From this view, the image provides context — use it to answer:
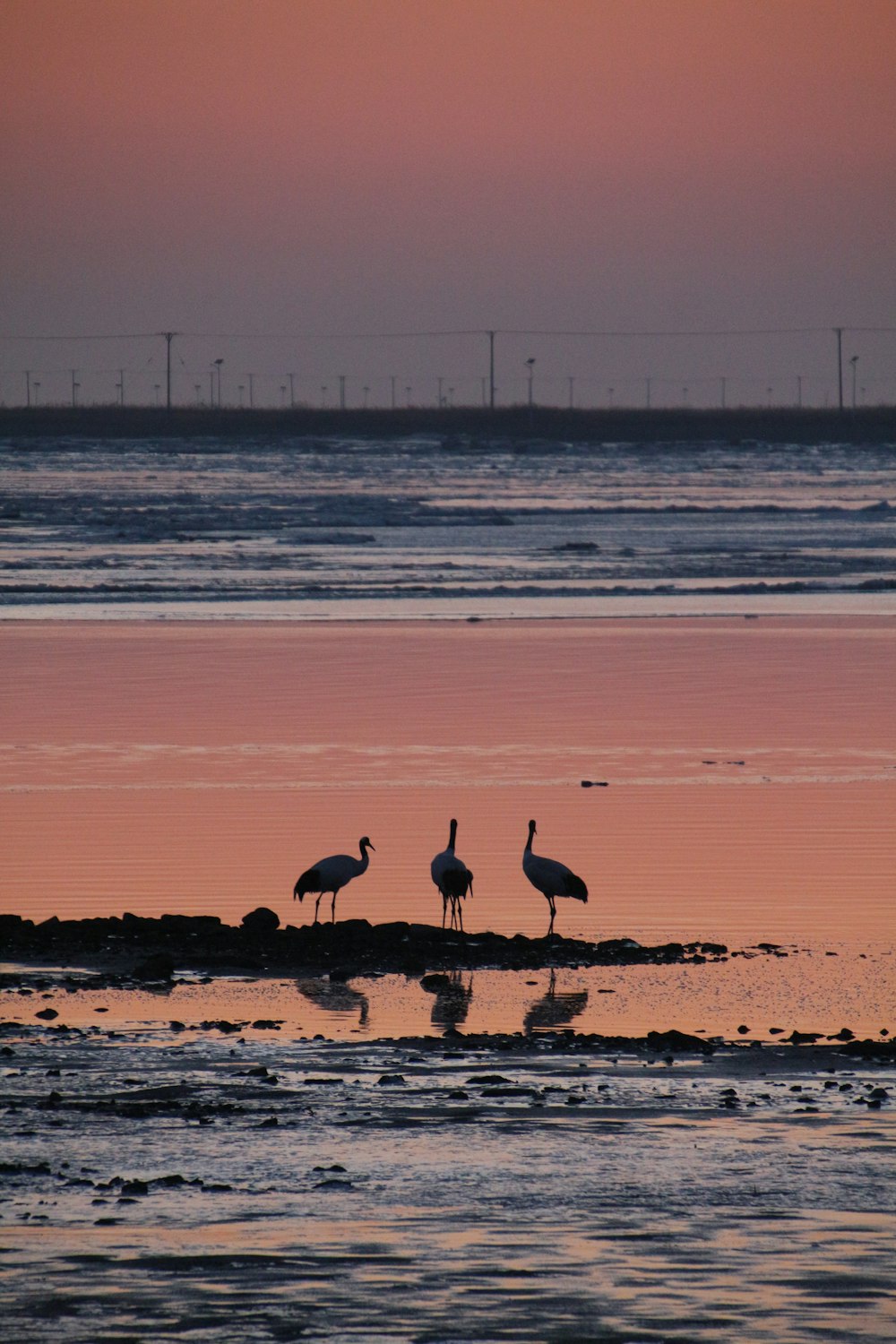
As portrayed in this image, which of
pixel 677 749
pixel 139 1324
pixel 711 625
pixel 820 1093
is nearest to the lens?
pixel 139 1324

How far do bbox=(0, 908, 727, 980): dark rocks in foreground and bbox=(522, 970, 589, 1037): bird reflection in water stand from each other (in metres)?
0.63

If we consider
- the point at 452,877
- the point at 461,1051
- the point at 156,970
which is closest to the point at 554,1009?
the point at 461,1051

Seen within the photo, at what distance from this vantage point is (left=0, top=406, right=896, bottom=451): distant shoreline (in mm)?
134000

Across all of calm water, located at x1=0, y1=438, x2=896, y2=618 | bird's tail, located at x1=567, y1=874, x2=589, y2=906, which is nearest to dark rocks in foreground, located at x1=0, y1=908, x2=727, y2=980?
bird's tail, located at x1=567, y1=874, x2=589, y2=906

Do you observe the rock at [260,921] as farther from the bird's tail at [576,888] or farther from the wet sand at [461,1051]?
the bird's tail at [576,888]

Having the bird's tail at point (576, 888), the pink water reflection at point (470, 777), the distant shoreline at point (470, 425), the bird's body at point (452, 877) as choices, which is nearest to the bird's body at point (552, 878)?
the bird's tail at point (576, 888)

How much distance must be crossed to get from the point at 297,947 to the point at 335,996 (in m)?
0.97

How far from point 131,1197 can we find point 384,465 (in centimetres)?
9078

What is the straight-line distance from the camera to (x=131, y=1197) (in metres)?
7.27

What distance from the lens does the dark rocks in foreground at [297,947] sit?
1147 centimetres

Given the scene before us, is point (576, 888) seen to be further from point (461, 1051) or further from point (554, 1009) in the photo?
point (461, 1051)

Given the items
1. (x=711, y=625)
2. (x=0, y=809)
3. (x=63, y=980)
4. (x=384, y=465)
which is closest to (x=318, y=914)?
(x=63, y=980)

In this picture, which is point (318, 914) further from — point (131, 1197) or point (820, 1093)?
point (131, 1197)

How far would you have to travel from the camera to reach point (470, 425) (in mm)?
154000
